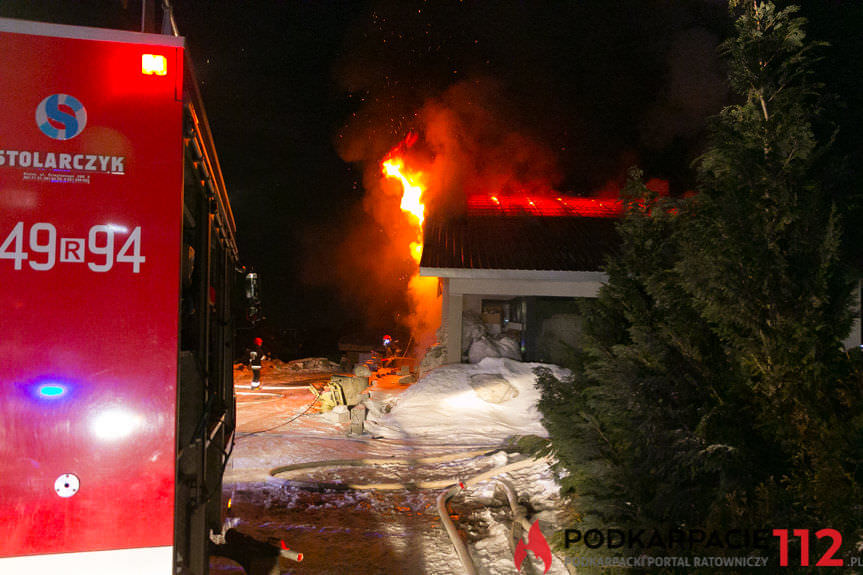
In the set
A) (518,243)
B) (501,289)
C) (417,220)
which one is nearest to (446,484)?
(501,289)

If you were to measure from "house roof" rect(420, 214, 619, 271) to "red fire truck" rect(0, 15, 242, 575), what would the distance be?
10.9 m

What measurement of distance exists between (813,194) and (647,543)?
243 cm

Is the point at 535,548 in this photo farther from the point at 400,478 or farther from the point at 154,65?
the point at 154,65

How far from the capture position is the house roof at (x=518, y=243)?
45.0 feet

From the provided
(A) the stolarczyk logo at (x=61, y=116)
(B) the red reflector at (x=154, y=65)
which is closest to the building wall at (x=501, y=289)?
(B) the red reflector at (x=154, y=65)

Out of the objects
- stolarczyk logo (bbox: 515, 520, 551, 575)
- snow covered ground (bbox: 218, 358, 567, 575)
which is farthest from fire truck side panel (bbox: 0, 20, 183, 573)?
stolarczyk logo (bbox: 515, 520, 551, 575)

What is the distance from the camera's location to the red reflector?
8.35 ft

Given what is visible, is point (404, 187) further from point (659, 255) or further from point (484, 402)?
point (659, 255)

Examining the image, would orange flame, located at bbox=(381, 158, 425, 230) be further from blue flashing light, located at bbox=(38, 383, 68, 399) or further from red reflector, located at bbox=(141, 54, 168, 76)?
blue flashing light, located at bbox=(38, 383, 68, 399)

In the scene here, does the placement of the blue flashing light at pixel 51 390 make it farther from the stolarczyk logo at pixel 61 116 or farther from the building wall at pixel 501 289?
the building wall at pixel 501 289

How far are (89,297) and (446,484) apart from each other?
557cm

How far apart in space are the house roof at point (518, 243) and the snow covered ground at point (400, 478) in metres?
2.67

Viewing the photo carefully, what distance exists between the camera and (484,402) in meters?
11.9

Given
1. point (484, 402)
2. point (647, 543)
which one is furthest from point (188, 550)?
point (484, 402)
